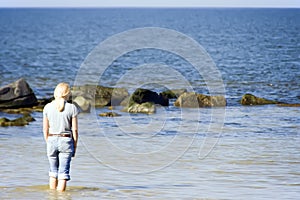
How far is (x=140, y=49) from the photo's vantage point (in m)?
63.2

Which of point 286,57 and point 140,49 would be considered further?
point 140,49

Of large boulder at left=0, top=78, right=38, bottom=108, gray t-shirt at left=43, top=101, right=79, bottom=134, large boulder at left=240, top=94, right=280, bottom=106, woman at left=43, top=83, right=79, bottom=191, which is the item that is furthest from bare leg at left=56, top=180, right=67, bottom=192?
large boulder at left=240, top=94, right=280, bottom=106

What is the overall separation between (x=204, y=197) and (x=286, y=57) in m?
42.0

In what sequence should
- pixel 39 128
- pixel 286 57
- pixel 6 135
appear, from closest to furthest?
1. pixel 6 135
2. pixel 39 128
3. pixel 286 57

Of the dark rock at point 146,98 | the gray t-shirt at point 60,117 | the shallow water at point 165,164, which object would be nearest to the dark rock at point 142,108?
the dark rock at point 146,98

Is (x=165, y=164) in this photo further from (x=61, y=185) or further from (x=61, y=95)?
(x=61, y=95)

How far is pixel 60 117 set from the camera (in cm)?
1031

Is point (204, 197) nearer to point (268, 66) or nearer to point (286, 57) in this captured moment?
point (268, 66)

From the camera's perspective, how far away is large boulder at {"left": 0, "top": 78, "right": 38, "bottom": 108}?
22.4m

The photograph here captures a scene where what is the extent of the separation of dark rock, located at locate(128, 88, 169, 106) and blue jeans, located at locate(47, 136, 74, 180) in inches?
483

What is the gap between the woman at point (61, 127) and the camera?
33.7 ft

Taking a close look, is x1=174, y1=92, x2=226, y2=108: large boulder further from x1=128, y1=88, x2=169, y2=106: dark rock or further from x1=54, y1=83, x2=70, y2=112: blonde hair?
x1=54, y1=83, x2=70, y2=112: blonde hair

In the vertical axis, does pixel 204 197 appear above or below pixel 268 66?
below

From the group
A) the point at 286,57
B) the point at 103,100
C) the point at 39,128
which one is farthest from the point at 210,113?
the point at 286,57
